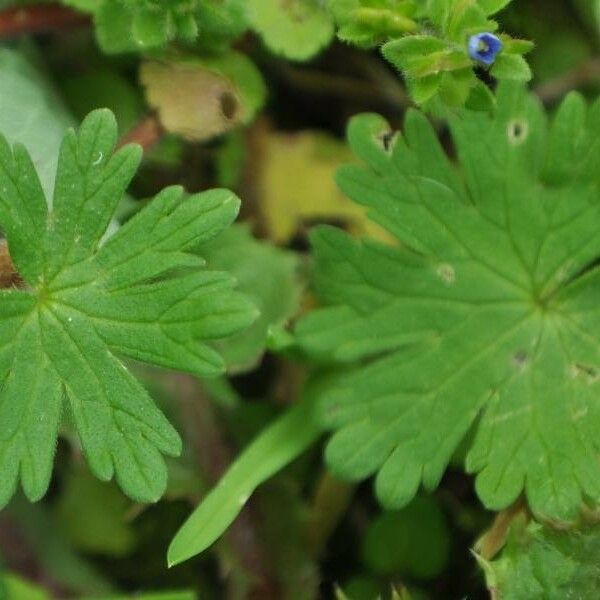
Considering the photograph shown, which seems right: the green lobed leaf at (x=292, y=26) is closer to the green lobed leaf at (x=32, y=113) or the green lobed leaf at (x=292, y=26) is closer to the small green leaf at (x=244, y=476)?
the green lobed leaf at (x=32, y=113)

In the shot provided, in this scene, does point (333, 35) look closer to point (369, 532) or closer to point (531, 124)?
point (531, 124)

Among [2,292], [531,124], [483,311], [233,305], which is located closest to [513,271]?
[483,311]

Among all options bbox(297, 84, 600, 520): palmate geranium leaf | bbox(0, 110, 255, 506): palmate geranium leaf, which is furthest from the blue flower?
bbox(0, 110, 255, 506): palmate geranium leaf

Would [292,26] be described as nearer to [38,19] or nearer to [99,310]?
[38,19]

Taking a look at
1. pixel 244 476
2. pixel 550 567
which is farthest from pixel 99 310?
pixel 550 567

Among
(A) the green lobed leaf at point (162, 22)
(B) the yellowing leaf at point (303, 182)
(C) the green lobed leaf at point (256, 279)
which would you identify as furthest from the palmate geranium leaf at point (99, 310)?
(B) the yellowing leaf at point (303, 182)

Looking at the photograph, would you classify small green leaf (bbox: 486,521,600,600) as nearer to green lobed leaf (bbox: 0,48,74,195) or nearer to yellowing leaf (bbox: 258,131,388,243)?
yellowing leaf (bbox: 258,131,388,243)
